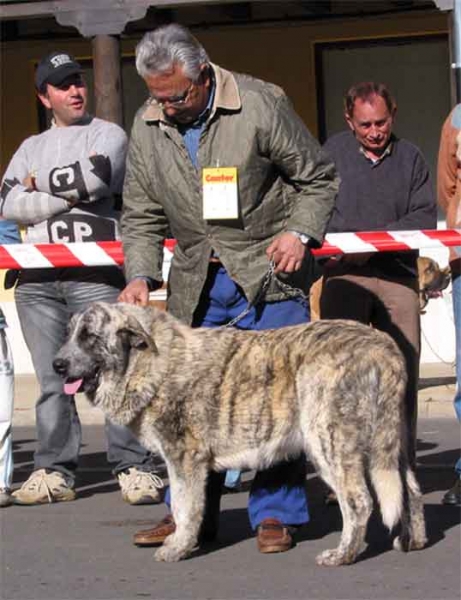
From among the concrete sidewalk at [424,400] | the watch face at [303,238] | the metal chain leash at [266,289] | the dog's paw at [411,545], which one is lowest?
the concrete sidewalk at [424,400]

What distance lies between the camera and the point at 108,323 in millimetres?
6457

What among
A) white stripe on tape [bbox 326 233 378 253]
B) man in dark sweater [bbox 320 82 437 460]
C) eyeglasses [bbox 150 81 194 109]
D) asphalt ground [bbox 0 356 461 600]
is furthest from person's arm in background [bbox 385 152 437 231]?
eyeglasses [bbox 150 81 194 109]

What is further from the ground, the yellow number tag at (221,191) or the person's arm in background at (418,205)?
the yellow number tag at (221,191)

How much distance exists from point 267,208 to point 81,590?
185 cm

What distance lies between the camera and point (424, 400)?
1181 centimetres

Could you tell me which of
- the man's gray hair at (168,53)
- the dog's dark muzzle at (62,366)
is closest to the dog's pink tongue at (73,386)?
the dog's dark muzzle at (62,366)

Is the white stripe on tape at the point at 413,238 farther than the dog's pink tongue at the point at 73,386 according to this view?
Yes

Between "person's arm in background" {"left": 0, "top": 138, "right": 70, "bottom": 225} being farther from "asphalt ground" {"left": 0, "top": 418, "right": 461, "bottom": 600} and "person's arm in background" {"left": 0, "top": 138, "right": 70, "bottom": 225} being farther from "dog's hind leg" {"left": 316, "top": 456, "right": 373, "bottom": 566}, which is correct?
"dog's hind leg" {"left": 316, "top": 456, "right": 373, "bottom": 566}

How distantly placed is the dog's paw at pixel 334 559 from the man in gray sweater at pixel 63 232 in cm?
183

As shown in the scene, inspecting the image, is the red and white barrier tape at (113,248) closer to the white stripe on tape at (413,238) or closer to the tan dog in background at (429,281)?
the white stripe on tape at (413,238)

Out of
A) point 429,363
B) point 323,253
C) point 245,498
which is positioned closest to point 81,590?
point 245,498

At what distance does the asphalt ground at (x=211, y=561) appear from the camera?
6043 millimetres

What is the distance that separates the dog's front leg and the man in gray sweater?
1.49 m

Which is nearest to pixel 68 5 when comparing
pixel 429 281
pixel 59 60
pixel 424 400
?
pixel 429 281
